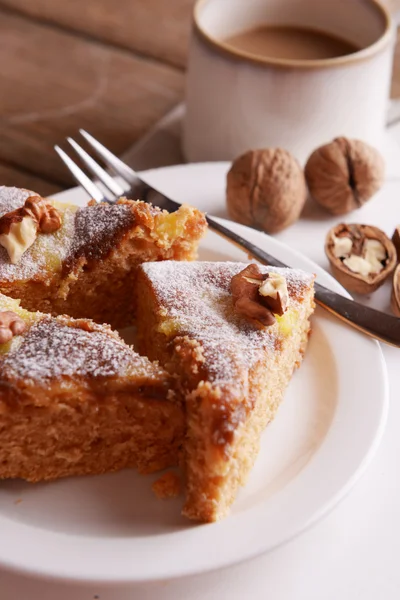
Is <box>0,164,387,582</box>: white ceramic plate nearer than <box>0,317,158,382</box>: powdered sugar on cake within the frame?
Yes

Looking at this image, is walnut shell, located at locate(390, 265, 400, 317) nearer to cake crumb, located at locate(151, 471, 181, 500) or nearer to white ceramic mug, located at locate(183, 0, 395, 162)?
white ceramic mug, located at locate(183, 0, 395, 162)

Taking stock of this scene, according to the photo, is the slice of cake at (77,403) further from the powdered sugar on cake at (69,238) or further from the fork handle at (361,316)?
the fork handle at (361,316)

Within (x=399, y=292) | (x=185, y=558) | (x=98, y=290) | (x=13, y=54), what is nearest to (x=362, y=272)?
(x=399, y=292)

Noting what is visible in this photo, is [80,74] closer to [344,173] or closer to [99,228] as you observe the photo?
[344,173]

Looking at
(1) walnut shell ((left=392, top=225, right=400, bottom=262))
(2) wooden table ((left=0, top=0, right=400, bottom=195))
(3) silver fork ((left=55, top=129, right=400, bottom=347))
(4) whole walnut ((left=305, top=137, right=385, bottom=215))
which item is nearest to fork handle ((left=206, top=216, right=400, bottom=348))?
(3) silver fork ((left=55, top=129, right=400, bottom=347))

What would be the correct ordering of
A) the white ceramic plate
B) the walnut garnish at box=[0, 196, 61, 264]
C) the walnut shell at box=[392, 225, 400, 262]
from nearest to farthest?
the white ceramic plate < the walnut garnish at box=[0, 196, 61, 264] < the walnut shell at box=[392, 225, 400, 262]

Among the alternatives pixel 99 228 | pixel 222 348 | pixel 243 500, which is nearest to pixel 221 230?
pixel 99 228
